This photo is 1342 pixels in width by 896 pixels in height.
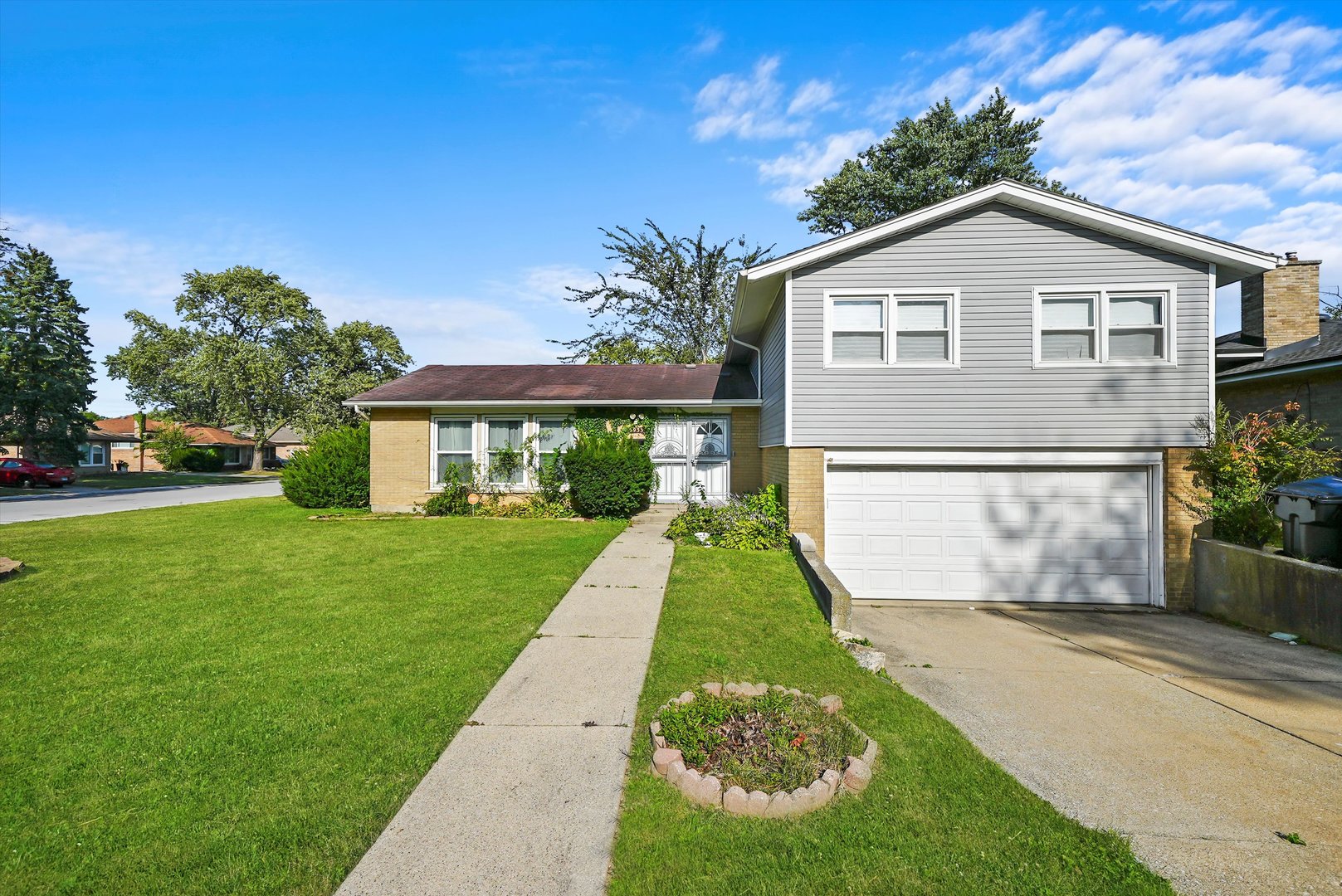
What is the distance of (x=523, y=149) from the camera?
14391mm

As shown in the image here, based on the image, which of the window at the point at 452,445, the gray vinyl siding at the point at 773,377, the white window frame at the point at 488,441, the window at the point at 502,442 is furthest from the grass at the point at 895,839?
the window at the point at 452,445

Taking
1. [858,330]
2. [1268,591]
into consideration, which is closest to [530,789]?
[858,330]

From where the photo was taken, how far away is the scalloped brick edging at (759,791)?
3086 millimetres

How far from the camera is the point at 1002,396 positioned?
876 centimetres

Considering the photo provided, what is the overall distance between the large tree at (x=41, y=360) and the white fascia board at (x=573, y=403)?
77.9 ft

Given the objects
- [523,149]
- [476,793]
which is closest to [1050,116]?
[523,149]

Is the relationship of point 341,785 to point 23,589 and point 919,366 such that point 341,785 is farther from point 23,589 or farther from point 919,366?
point 919,366

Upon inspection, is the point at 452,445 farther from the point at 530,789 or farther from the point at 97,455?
the point at 97,455

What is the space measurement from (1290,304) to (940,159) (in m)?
19.0

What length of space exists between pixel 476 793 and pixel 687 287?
97.7 feet

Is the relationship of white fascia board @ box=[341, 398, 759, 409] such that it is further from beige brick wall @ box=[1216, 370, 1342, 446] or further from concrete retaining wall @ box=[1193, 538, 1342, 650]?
beige brick wall @ box=[1216, 370, 1342, 446]

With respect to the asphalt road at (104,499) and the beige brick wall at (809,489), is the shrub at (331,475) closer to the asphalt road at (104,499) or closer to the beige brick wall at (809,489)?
the asphalt road at (104,499)

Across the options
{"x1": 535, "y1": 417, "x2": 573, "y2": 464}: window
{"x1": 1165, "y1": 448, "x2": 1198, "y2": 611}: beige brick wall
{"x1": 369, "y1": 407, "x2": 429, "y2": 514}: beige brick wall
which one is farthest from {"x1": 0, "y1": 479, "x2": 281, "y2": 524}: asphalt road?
{"x1": 1165, "y1": 448, "x2": 1198, "y2": 611}: beige brick wall

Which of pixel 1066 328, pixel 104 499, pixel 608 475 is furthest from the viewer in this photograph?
pixel 104 499
